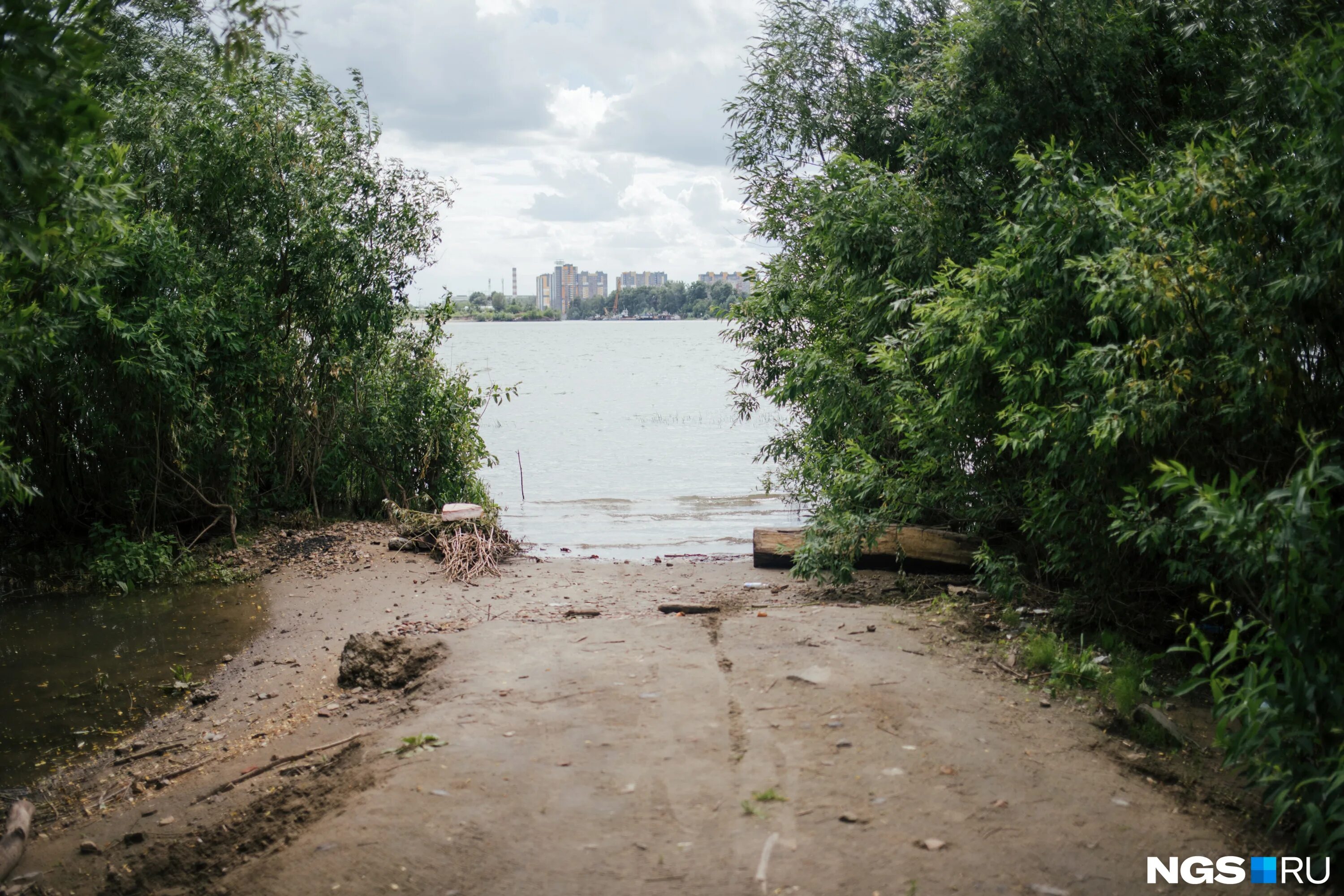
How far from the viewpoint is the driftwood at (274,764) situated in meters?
5.12

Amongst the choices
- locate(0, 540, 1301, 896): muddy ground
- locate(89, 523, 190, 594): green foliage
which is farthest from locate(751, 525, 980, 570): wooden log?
locate(89, 523, 190, 594): green foliage

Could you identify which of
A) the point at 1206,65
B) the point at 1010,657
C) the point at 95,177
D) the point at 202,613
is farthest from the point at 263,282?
the point at 1206,65

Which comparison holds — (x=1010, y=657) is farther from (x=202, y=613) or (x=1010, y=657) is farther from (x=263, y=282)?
(x=263, y=282)

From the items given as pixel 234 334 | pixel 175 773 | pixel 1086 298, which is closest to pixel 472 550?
pixel 234 334

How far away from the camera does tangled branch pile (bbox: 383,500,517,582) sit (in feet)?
35.7

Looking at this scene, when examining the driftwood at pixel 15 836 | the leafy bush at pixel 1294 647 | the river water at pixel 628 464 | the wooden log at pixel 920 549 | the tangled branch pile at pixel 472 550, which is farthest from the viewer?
the river water at pixel 628 464

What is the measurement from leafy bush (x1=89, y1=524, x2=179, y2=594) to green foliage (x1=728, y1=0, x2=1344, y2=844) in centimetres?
720

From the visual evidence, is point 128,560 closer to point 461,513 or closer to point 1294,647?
point 461,513

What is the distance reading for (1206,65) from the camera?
779cm

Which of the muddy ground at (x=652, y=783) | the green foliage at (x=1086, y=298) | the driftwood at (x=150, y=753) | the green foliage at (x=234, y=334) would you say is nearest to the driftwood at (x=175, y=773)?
the muddy ground at (x=652, y=783)

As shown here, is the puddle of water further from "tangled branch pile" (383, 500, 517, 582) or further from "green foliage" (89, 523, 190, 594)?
"tangled branch pile" (383, 500, 517, 582)

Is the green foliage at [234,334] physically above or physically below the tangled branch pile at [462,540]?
above

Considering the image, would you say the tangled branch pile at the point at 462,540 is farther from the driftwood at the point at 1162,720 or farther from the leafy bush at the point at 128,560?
the driftwood at the point at 1162,720

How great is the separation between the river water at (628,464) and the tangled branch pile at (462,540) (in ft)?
6.88
